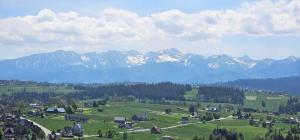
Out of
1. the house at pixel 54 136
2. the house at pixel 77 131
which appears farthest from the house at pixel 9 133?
the house at pixel 77 131

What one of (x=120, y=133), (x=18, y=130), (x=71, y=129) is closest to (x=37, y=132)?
(x=18, y=130)

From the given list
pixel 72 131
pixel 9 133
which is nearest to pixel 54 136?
Answer: pixel 9 133

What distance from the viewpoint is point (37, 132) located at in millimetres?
167125

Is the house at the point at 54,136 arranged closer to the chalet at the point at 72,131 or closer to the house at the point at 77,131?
the chalet at the point at 72,131

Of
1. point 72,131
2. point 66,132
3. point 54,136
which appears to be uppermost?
point 72,131

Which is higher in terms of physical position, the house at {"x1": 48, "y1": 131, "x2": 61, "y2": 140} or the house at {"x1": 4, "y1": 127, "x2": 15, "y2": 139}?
the house at {"x1": 4, "y1": 127, "x2": 15, "y2": 139}

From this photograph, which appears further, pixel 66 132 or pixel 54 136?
pixel 66 132

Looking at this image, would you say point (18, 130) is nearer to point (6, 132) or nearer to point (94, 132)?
point (6, 132)

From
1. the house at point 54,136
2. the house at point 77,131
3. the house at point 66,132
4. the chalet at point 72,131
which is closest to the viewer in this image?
the house at point 54,136

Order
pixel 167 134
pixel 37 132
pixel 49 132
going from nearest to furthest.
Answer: pixel 37 132 → pixel 49 132 → pixel 167 134

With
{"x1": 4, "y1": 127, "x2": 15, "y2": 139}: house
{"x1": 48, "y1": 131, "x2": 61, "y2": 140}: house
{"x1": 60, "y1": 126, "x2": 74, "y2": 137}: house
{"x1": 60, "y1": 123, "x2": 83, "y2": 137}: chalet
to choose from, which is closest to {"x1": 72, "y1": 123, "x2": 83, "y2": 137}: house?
{"x1": 60, "y1": 123, "x2": 83, "y2": 137}: chalet

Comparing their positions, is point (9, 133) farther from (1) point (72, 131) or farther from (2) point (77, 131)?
(2) point (77, 131)

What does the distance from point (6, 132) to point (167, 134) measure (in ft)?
180

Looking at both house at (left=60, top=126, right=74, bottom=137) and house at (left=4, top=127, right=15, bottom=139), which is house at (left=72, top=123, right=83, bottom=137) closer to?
house at (left=60, top=126, right=74, bottom=137)
